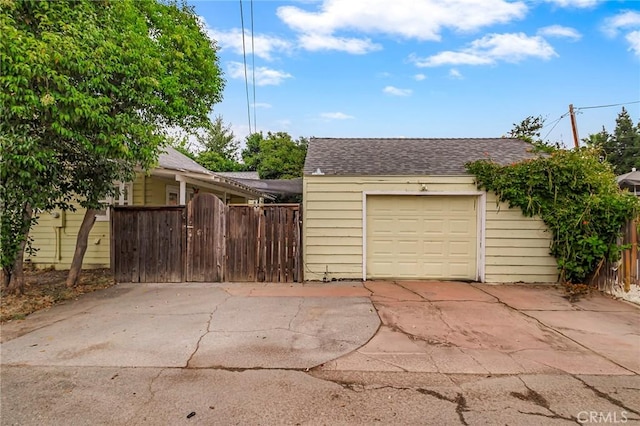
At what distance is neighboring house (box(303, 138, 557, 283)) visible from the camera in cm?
702

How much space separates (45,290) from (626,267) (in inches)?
416

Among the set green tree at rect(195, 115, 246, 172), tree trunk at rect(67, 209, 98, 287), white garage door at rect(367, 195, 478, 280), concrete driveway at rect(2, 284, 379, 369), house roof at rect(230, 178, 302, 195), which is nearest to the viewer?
concrete driveway at rect(2, 284, 379, 369)

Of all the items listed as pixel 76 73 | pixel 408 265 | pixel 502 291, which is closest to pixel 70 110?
pixel 76 73

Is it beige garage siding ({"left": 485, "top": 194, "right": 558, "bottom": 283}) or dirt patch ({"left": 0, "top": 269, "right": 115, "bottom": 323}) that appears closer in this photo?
dirt patch ({"left": 0, "top": 269, "right": 115, "bottom": 323})

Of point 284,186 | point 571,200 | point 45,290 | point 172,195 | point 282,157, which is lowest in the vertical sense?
point 45,290

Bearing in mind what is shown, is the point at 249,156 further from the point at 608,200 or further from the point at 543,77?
the point at 608,200

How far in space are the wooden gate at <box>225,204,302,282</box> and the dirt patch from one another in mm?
2581

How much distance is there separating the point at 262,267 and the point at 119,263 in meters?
3.03

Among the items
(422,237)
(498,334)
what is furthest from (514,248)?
(498,334)

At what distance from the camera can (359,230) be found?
7102 mm

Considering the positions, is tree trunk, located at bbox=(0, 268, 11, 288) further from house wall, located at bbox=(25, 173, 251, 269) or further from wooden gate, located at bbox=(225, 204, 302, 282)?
wooden gate, located at bbox=(225, 204, 302, 282)

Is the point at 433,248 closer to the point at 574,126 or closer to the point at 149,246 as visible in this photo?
the point at 149,246

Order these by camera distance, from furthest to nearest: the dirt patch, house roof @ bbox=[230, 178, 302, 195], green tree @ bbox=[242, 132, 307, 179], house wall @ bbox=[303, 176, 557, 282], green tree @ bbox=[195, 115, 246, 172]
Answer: green tree @ bbox=[195, 115, 246, 172] < green tree @ bbox=[242, 132, 307, 179] < house roof @ bbox=[230, 178, 302, 195] < house wall @ bbox=[303, 176, 557, 282] < the dirt patch

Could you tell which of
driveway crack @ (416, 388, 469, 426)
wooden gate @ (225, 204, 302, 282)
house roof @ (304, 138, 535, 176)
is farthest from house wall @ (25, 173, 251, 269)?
driveway crack @ (416, 388, 469, 426)
